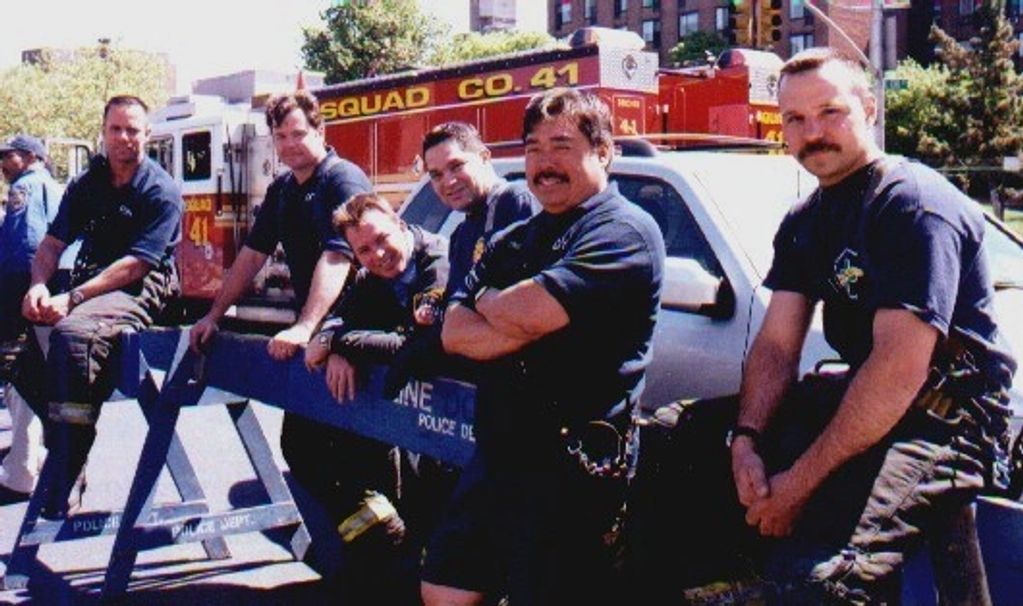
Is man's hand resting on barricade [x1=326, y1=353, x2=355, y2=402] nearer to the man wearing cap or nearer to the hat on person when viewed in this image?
the man wearing cap

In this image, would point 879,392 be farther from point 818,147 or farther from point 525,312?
point 525,312

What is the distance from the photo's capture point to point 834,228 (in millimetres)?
2773

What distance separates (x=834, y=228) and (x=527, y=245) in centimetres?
75

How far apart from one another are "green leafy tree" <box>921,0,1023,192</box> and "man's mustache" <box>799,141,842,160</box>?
51.2 m

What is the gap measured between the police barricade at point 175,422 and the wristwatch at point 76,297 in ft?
0.93

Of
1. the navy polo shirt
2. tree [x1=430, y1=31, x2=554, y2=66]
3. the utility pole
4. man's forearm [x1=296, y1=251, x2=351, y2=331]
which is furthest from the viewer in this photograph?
tree [x1=430, y1=31, x2=554, y2=66]

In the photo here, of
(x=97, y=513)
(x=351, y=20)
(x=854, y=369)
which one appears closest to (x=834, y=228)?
(x=854, y=369)

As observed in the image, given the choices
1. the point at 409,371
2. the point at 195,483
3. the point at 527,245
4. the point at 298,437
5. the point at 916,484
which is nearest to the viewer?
the point at 916,484

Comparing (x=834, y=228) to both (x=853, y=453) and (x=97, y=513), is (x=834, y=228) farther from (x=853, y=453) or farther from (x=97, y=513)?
(x=97, y=513)

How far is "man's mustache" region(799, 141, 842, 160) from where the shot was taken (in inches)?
108

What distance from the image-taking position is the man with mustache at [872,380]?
2.45 m

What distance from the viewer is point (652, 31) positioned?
264 ft

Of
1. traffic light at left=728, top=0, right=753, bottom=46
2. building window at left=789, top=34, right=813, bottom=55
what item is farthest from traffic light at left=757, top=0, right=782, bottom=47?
building window at left=789, top=34, right=813, bottom=55

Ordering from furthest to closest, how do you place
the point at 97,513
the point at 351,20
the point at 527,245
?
1. the point at 351,20
2. the point at 97,513
3. the point at 527,245
